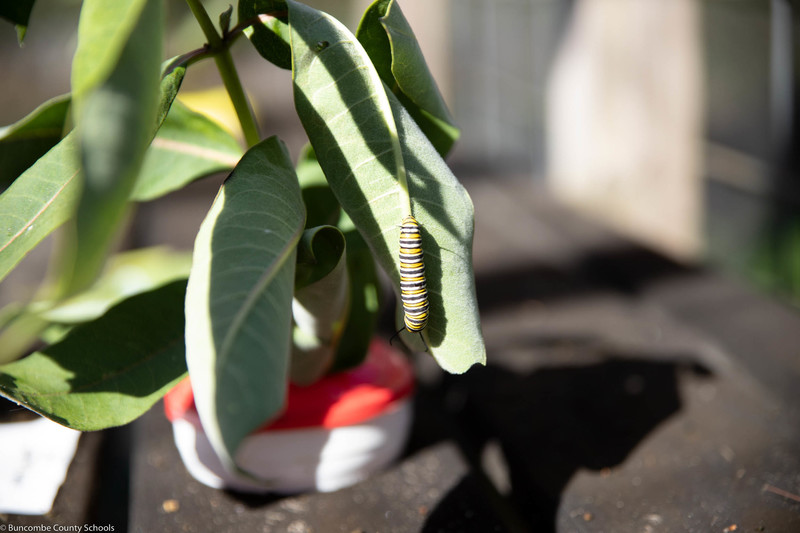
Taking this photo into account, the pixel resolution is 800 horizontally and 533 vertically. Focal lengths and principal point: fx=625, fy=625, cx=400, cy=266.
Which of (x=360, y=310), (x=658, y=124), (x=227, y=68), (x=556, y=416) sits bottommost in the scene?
(x=658, y=124)

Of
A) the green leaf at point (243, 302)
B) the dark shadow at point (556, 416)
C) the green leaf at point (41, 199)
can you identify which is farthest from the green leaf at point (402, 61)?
the dark shadow at point (556, 416)

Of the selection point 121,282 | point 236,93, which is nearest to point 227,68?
point 236,93

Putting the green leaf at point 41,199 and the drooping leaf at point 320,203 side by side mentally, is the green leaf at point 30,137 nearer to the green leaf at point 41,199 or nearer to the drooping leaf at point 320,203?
the green leaf at point 41,199

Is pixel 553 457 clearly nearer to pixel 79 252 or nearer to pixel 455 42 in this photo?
pixel 79 252

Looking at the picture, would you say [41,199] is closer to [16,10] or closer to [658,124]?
[16,10]

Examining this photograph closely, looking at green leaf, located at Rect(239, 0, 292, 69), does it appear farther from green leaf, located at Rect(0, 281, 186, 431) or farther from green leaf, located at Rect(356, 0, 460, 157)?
green leaf, located at Rect(0, 281, 186, 431)

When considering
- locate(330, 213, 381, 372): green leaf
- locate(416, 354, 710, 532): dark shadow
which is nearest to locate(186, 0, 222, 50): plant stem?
locate(330, 213, 381, 372): green leaf

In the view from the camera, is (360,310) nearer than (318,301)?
No
